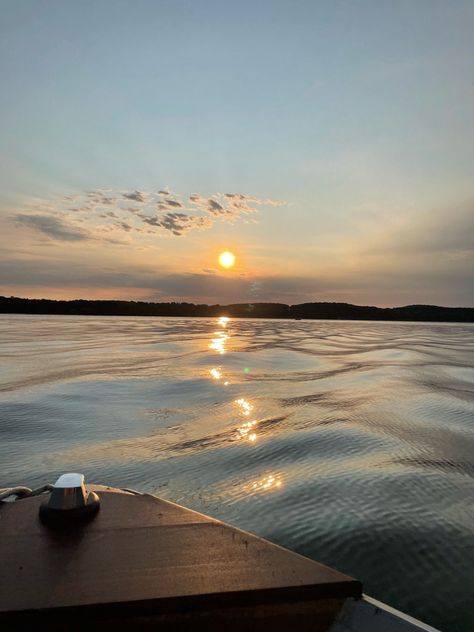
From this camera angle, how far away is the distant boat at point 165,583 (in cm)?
197

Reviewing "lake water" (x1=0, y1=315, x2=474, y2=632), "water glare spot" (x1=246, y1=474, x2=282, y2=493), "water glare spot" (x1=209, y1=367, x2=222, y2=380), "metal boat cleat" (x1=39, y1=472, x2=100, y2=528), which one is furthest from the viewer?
"water glare spot" (x1=209, y1=367, x2=222, y2=380)

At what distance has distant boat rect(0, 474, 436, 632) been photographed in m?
1.97

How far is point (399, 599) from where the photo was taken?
3008 mm

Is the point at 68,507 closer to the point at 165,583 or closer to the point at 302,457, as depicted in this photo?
the point at 165,583

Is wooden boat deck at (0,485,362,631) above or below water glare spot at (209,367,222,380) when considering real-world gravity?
above

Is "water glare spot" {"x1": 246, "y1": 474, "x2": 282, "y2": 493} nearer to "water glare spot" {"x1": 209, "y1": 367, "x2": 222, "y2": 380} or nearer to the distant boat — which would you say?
the distant boat

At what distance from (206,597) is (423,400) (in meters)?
9.72

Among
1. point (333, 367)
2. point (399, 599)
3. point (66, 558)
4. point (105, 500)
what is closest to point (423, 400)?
point (333, 367)

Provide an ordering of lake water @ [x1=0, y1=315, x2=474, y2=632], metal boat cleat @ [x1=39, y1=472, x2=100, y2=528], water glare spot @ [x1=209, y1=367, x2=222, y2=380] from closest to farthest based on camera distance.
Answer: metal boat cleat @ [x1=39, y1=472, x2=100, y2=528] < lake water @ [x1=0, y1=315, x2=474, y2=632] < water glare spot @ [x1=209, y1=367, x2=222, y2=380]

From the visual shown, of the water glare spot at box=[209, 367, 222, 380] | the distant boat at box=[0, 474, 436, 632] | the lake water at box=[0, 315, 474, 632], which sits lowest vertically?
the water glare spot at box=[209, 367, 222, 380]

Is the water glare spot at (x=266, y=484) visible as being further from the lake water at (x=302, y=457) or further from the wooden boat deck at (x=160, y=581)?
the wooden boat deck at (x=160, y=581)

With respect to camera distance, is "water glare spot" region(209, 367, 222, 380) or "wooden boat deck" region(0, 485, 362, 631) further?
"water glare spot" region(209, 367, 222, 380)

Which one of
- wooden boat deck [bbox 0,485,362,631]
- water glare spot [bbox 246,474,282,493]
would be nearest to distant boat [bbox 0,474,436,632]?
wooden boat deck [bbox 0,485,362,631]

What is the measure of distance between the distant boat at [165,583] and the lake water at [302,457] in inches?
46.9
